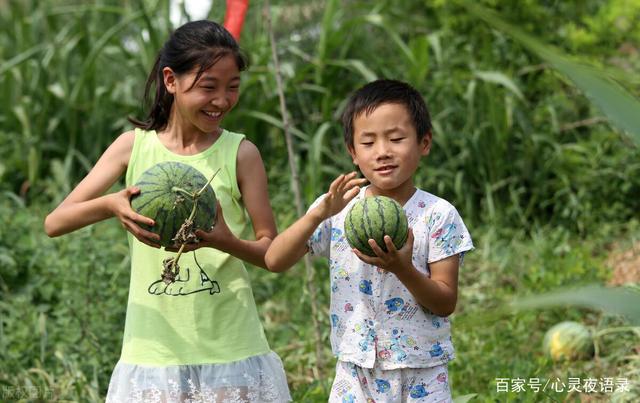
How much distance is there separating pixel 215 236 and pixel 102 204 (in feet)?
1.24

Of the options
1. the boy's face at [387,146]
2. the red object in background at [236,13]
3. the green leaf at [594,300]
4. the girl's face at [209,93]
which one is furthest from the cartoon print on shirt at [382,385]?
the red object in background at [236,13]

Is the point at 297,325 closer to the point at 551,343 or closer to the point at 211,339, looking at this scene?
the point at 551,343

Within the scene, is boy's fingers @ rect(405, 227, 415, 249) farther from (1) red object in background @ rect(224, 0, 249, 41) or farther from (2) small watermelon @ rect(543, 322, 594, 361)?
(2) small watermelon @ rect(543, 322, 594, 361)

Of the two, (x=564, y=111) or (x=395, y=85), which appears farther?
(x=564, y=111)

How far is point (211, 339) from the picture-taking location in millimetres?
3105

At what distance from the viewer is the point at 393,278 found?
2.97 meters

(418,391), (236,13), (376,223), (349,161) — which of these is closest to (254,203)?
(376,223)

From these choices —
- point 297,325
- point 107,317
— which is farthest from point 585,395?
point 107,317

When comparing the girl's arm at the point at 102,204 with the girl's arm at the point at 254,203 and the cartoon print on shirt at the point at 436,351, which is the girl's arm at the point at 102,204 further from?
the cartoon print on shirt at the point at 436,351

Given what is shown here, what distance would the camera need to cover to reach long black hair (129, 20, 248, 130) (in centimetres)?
310

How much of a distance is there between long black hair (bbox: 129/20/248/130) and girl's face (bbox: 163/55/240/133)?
0.06ft

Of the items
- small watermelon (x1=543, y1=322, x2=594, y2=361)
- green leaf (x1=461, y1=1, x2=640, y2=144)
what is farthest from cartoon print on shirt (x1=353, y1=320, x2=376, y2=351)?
small watermelon (x1=543, y1=322, x2=594, y2=361)

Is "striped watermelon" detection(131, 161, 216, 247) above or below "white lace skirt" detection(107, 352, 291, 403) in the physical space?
above

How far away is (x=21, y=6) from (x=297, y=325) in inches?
178
